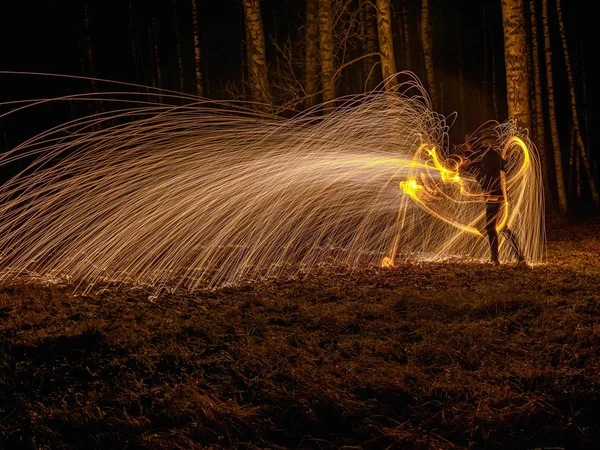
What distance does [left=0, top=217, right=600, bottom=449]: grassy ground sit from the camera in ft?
12.7

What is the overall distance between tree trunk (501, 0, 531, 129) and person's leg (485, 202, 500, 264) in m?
2.26

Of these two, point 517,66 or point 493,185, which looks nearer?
point 493,185

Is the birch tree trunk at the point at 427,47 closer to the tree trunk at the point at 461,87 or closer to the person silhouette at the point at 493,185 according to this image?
the person silhouette at the point at 493,185

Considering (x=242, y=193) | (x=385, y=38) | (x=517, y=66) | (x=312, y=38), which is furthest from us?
(x=312, y=38)

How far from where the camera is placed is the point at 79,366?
5078 millimetres

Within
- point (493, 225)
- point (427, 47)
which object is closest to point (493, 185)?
point (493, 225)

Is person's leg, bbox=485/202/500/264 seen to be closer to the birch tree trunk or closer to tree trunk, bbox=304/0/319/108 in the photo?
tree trunk, bbox=304/0/319/108

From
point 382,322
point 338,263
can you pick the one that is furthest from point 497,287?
point 338,263

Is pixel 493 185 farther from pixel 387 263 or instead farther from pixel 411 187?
pixel 387 263

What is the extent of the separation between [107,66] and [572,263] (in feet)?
Result: 98.8

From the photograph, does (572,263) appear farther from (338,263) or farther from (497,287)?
(338,263)

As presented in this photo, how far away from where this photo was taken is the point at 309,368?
488 cm

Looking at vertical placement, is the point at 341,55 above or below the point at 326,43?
above

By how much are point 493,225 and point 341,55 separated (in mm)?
17790
